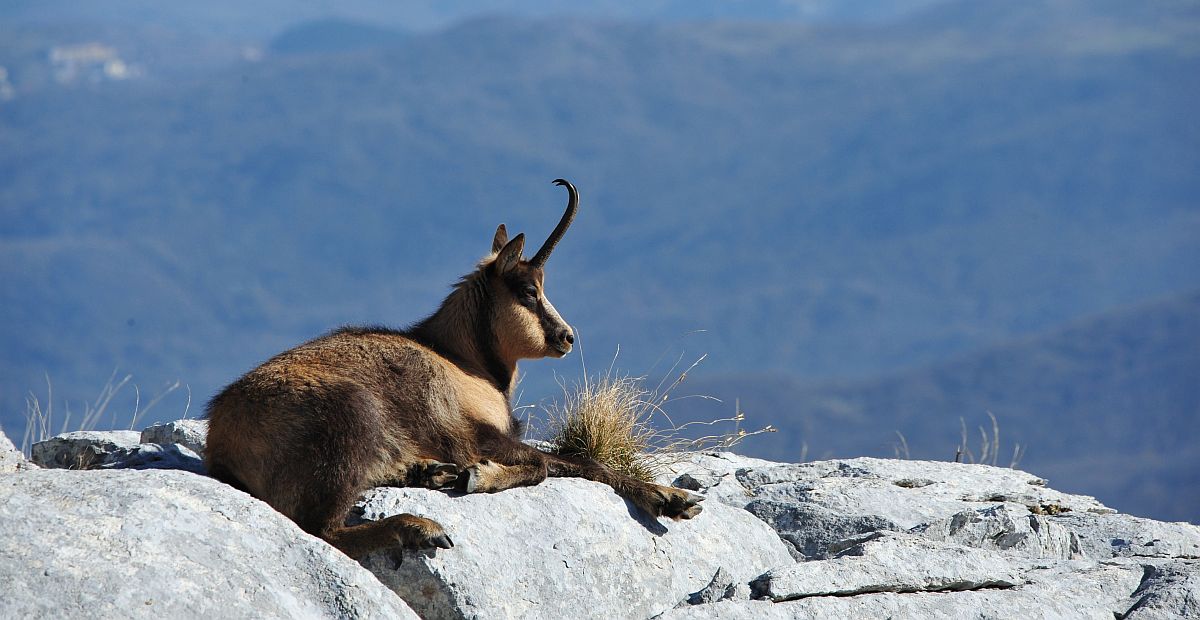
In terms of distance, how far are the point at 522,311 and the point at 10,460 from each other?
119 inches

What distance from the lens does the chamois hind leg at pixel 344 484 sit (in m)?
6.59

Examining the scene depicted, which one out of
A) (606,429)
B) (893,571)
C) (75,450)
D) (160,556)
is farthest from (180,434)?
(893,571)

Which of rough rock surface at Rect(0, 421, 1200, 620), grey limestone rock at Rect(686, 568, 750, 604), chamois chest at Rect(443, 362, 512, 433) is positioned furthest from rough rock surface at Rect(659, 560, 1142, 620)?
chamois chest at Rect(443, 362, 512, 433)

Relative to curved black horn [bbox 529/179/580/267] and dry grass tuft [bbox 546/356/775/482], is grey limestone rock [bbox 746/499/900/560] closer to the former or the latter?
dry grass tuft [bbox 546/356/775/482]

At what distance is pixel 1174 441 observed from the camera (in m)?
195

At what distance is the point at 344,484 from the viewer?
6816mm

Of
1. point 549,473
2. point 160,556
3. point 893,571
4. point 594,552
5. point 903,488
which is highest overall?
point 903,488

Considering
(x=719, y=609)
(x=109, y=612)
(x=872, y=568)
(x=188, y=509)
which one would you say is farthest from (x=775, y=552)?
(x=109, y=612)

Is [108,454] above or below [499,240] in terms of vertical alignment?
below

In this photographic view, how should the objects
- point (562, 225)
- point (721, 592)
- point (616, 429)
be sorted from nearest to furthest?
point (721, 592) < point (562, 225) < point (616, 429)

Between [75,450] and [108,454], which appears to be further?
[75,450]

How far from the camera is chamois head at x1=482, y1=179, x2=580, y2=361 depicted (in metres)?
8.73

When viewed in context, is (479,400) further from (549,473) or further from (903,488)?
(903,488)

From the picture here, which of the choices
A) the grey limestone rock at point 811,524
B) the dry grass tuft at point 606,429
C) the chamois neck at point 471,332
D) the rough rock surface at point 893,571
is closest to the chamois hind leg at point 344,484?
the chamois neck at point 471,332
